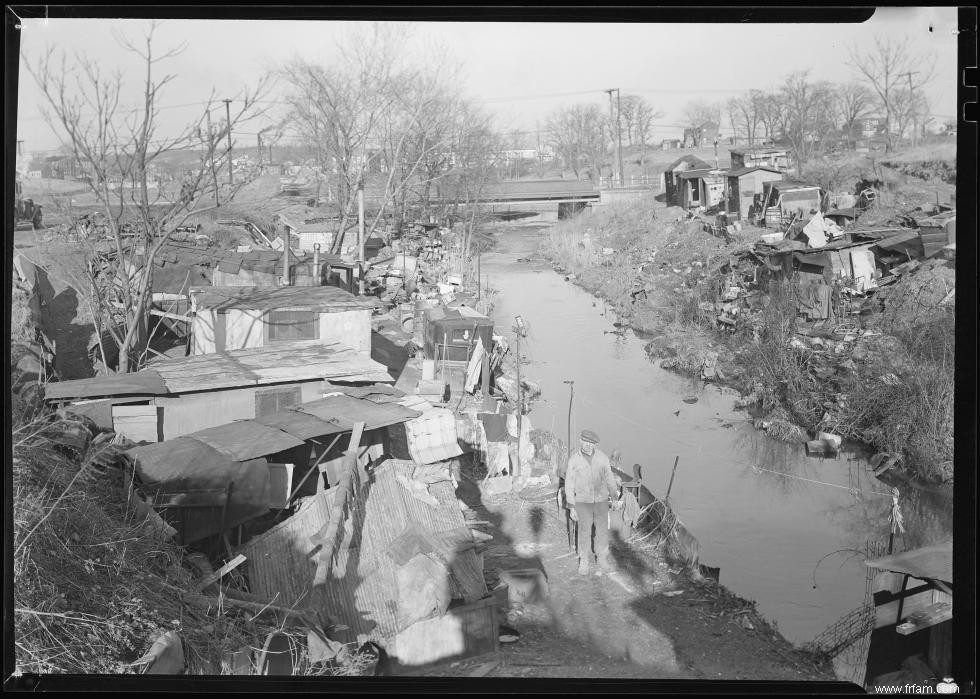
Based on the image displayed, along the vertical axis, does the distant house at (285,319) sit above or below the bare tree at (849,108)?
below

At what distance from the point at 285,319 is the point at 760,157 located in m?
23.0

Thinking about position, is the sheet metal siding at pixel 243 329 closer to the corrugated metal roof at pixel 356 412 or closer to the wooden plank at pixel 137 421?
the wooden plank at pixel 137 421

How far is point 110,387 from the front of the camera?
681 cm

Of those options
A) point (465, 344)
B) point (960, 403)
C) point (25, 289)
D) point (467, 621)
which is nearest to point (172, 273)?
point (25, 289)

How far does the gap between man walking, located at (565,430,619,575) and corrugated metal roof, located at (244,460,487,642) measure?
0.90 metres

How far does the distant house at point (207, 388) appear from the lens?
268 inches

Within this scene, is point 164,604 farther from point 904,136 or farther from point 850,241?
point 904,136

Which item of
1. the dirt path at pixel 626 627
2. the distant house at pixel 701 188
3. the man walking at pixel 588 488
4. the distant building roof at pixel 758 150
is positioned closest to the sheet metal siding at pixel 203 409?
the dirt path at pixel 626 627

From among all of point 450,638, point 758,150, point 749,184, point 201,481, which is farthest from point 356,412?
point 758,150

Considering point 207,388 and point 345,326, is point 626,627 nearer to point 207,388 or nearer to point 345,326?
point 207,388

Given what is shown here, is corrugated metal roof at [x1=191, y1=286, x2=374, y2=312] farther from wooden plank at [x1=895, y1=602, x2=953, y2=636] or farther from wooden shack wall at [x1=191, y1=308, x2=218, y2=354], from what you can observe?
wooden plank at [x1=895, y1=602, x2=953, y2=636]

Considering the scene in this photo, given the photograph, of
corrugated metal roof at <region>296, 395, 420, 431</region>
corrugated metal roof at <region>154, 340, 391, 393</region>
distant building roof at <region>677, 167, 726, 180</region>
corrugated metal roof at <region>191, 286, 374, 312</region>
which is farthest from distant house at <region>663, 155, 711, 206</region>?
corrugated metal roof at <region>296, 395, 420, 431</region>

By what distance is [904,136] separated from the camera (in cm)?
2588

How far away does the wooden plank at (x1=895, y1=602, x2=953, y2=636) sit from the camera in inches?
135
